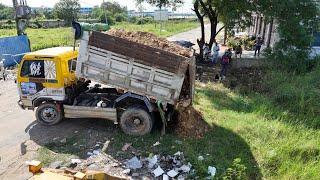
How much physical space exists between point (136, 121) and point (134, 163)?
161cm

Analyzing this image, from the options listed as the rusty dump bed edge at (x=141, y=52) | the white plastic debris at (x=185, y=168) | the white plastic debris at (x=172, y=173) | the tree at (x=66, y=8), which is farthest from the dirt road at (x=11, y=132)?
the tree at (x=66, y=8)

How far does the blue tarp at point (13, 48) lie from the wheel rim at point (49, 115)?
1104cm

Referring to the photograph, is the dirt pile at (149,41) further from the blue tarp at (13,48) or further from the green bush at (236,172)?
the blue tarp at (13,48)

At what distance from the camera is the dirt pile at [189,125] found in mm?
Result: 9178

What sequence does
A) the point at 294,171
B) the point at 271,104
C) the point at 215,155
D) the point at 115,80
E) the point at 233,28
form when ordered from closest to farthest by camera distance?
1. the point at 294,171
2. the point at 215,155
3. the point at 115,80
4. the point at 271,104
5. the point at 233,28

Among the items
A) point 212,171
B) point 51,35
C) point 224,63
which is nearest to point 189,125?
point 212,171

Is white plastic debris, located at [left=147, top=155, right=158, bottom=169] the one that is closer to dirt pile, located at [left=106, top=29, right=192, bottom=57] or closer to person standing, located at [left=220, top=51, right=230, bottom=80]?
dirt pile, located at [left=106, top=29, right=192, bottom=57]

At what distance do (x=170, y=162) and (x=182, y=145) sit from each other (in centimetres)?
74

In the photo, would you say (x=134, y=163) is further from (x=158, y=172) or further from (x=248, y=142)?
(x=248, y=142)

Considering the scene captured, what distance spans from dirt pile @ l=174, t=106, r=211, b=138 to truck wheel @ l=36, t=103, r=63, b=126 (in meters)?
3.37

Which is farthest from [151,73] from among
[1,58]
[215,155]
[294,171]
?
[1,58]

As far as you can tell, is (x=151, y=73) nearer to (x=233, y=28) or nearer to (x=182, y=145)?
(x=182, y=145)

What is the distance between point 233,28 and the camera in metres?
19.1

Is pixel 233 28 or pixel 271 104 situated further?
pixel 233 28
